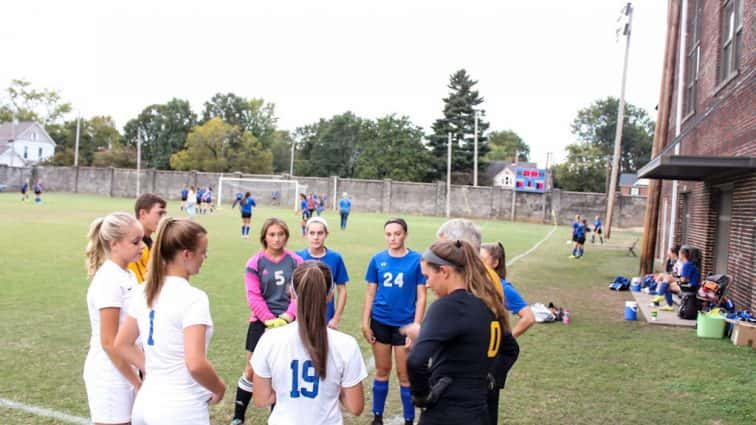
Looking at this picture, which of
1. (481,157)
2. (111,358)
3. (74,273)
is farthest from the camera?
(481,157)

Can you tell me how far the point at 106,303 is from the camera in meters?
3.20

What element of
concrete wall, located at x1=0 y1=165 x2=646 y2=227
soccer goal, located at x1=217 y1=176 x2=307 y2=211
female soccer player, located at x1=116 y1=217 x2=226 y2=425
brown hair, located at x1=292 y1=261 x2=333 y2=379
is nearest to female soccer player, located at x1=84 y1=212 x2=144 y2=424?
female soccer player, located at x1=116 y1=217 x2=226 y2=425

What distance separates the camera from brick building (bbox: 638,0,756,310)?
1045 cm

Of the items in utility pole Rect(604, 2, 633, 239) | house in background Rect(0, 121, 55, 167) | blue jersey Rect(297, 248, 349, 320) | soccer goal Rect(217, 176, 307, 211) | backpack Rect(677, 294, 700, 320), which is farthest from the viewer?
house in background Rect(0, 121, 55, 167)

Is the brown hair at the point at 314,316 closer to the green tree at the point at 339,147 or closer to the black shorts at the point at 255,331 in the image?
the black shorts at the point at 255,331

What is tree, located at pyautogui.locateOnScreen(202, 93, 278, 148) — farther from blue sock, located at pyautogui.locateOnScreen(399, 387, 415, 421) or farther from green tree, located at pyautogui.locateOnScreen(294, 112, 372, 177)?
blue sock, located at pyautogui.locateOnScreen(399, 387, 415, 421)

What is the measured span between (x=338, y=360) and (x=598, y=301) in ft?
36.2

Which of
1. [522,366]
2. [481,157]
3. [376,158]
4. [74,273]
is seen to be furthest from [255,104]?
[522,366]

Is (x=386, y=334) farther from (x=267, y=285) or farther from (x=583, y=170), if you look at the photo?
(x=583, y=170)

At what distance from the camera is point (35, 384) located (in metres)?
5.86

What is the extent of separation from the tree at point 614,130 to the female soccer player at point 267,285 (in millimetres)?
87597

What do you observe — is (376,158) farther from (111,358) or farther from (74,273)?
(111,358)

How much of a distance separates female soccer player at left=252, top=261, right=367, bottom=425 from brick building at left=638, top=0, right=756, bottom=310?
9.13 metres

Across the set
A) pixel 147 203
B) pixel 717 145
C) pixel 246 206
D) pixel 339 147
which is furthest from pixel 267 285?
pixel 339 147
